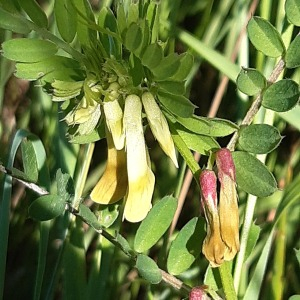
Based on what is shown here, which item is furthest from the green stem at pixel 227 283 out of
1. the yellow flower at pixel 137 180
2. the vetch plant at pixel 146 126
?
the yellow flower at pixel 137 180

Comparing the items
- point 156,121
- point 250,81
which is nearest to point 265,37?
point 250,81

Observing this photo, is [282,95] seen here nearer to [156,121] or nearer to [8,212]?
[156,121]

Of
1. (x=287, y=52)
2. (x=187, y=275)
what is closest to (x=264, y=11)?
(x=287, y=52)

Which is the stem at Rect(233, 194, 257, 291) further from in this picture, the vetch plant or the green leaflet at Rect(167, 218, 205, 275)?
the green leaflet at Rect(167, 218, 205, 275)

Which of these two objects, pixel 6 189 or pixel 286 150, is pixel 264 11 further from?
pixel 6 189

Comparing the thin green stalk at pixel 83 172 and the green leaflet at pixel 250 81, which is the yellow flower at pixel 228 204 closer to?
the green leaflet at pixel 250 81

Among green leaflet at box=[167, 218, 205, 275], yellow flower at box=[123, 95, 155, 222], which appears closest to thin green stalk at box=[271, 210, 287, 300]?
green leaflet at box=[167, 218, 205, 275]
